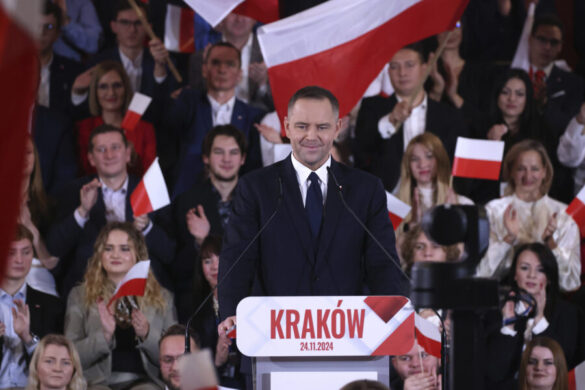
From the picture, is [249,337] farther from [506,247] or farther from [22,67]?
[506,247]

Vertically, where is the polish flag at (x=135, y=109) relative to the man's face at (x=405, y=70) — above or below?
below

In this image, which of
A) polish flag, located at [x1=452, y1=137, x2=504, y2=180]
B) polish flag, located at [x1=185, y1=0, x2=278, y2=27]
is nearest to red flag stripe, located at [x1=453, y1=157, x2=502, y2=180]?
polish flag, located at [x1=452, y1=137, x2=504, y2=180]

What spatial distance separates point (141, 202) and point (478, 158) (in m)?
2.08

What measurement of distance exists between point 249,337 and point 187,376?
165 centimetres

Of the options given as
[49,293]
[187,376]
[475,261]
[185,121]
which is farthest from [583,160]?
[187,376]

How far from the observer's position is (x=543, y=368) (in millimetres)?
4875

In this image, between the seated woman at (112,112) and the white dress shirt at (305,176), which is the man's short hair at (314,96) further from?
the seated woman at (112,112)

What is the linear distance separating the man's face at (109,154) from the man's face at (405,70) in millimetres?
1854

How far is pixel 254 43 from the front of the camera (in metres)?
6.94

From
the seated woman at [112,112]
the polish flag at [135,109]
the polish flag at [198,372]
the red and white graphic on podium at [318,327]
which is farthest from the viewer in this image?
the seated woman at [112,112]

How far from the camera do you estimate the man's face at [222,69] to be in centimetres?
636

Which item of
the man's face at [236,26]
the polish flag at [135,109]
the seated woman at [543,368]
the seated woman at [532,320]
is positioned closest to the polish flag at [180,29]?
the man's face at [236,26]

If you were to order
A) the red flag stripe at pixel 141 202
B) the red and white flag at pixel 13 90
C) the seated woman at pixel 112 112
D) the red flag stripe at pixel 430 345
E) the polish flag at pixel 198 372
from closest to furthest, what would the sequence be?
the red and white flag at pixel 13 90, the polish flag at pixel 198 372, the red flag stripe at pixel 430 345, the red flag stripe at pixel 141 202, the seated woman at pixel 112 112

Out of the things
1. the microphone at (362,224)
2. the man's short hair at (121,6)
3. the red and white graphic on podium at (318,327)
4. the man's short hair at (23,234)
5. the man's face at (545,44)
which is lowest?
the red and white graphic on podium at (318,327)
